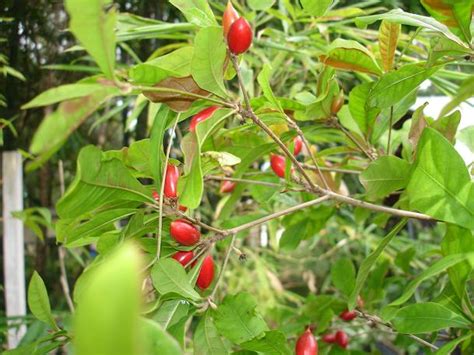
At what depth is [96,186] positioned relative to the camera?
0.37m

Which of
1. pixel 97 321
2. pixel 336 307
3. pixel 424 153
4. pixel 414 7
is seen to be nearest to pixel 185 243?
pixel 424 153

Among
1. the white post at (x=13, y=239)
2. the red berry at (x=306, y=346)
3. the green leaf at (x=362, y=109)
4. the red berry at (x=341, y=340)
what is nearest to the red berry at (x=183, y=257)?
the red berry at (x=306, y=346)

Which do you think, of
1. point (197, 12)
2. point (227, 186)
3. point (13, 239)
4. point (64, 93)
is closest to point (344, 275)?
point (227, 186)

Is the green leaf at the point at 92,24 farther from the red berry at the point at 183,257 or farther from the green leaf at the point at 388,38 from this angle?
the green leaf at the point at 388,38

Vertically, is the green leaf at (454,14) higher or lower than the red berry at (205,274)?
higher

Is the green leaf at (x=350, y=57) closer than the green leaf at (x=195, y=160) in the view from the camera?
No

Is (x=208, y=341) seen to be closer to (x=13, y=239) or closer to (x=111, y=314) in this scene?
(x=111, y=314)

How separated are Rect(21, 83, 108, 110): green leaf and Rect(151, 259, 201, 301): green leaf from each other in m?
0.16

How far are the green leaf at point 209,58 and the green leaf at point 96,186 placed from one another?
78 millimetres

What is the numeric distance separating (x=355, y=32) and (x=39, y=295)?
2.57 ft

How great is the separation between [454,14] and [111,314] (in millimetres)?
369

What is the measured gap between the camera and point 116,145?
1.76 metres

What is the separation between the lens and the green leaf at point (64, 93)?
9.9 inches

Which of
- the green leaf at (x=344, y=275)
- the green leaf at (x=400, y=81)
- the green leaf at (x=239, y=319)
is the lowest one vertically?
the green leaf at (x=344, y=275)
